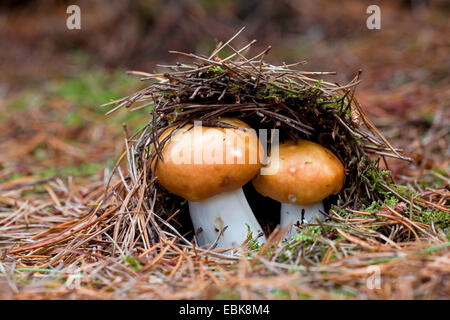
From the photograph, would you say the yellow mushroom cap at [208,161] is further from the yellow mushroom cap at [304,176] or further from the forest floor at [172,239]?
the forest floor at [172,239]

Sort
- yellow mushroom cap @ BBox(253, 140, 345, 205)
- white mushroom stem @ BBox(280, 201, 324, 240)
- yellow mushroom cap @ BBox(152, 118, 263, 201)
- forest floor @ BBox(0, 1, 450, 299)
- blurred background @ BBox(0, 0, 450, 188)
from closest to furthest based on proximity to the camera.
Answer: forest floor @ BBox(0, 1, 450, 299), yellow mushroom cap @ BBox(152, 118, 263, 201), yellow mushroom cap @ BBox(253, 140, 345, 205), white mushroom stem @ BBox(280, 201, 324, 240), blurred background @ BBox(0, 0, 450, 188)

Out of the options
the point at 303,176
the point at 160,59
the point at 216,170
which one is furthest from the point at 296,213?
the point at 160,59

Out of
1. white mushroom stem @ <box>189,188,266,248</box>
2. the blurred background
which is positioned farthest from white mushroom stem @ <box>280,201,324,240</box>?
the blurred background

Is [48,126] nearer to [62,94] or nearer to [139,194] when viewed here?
[62,94]

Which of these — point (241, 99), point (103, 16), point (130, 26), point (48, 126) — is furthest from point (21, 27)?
point (241, 99)

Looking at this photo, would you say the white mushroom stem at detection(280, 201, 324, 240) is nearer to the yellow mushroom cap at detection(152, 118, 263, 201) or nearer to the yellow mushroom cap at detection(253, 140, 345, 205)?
the yellow mushroom cap at detection(253, 140, 345, 205)

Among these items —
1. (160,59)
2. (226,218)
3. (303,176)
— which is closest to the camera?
(303,176)

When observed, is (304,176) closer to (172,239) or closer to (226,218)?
(226,218)
